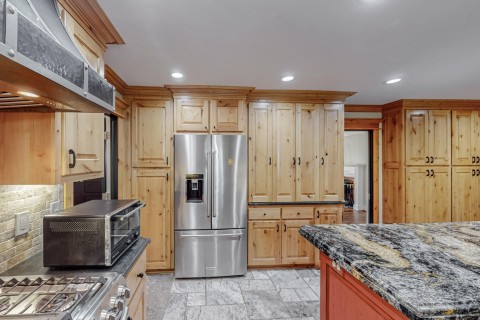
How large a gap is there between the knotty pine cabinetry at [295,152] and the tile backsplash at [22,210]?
7.34 feet

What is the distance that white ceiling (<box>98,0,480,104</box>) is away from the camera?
61.2 inches

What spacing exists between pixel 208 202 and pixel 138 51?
71.3 inches

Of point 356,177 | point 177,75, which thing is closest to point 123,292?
point 177,75

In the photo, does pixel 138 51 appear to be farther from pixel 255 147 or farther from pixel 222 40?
pixel 255 147

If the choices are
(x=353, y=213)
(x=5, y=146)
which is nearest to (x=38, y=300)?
(x=5, y=146)

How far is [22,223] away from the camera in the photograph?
4.81 feet

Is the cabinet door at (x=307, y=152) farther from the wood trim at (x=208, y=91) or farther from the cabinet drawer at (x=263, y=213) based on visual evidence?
the wood trim at (x=208, y=91)

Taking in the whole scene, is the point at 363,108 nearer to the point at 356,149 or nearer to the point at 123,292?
the point at 356,149

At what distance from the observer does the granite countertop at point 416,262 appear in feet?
2.71

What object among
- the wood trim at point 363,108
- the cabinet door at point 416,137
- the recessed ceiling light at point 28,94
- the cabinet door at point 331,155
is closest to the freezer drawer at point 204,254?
the cabinet door at point 331,155

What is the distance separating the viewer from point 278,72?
2.67 meters

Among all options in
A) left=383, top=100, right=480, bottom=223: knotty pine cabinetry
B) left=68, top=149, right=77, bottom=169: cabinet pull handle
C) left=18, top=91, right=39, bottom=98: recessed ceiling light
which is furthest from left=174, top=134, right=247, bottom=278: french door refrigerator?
left=383, top=100, right=480, bottom=223: knotty pine cabinetry

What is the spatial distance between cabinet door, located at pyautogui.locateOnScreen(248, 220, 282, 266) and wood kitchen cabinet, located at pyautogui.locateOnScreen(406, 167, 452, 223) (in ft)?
6.75

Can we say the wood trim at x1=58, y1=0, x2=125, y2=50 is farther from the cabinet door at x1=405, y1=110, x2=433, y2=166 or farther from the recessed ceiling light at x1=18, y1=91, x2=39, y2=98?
the cabinet door at x1=405, y1=110, x2=433, y2=166
